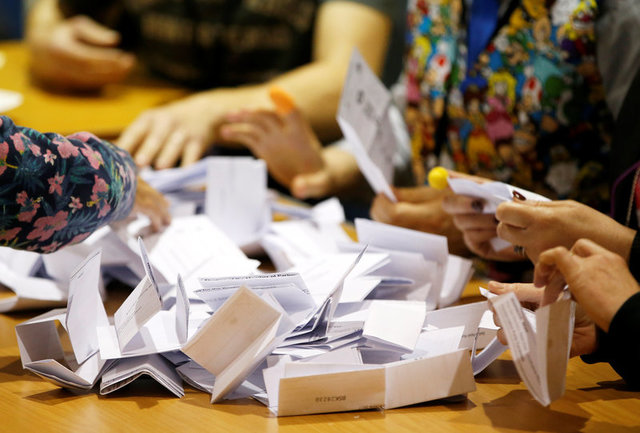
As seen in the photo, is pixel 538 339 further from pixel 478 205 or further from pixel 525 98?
pixel 525 98

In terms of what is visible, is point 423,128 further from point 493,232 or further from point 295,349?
point 295,349

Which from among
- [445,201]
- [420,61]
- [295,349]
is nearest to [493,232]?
[445,201]

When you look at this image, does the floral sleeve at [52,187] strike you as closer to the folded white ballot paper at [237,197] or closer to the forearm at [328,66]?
the folded white ballot paper at [237,197]

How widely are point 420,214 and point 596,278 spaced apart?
468mm

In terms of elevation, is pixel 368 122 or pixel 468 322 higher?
pixel 368 122

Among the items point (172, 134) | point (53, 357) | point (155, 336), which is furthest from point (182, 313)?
point (172, 134)

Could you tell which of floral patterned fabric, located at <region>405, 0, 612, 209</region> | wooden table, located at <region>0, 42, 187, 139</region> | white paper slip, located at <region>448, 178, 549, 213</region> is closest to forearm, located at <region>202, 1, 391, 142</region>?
wooden table, located at <region>0, 42, 187, 139</region>

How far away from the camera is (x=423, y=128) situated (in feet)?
4.26

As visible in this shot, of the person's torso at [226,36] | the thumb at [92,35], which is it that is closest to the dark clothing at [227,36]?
the person's torso at [226,36]

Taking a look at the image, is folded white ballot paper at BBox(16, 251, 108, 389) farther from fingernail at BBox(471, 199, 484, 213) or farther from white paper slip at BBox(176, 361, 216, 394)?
fingernail at BBox(471, 199, 484, 213)

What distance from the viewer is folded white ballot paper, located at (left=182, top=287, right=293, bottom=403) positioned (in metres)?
0.66

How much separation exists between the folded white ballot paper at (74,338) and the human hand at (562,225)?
0.40 m

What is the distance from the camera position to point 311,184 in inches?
51.9

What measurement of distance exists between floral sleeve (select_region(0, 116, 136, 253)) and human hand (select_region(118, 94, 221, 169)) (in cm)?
51
